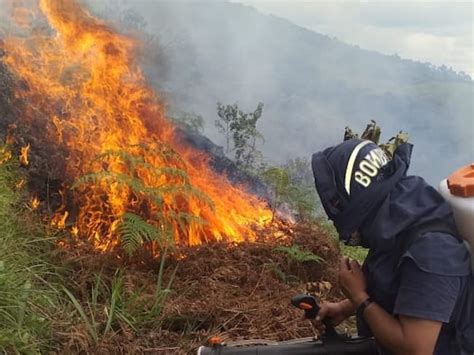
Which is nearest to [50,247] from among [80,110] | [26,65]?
[80,110]

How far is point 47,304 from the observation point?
3.36 meters

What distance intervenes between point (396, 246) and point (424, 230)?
0.12 meters

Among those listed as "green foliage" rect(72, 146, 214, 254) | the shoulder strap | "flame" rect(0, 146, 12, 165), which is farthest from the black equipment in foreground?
"flame" rect(0, 146, 12, 165)

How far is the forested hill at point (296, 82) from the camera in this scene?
32.6 feet

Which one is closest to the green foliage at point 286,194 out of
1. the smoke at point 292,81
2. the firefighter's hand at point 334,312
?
the smoke at point 292,81

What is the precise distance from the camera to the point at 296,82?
12.6 metres

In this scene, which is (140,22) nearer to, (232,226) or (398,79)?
(232,226)

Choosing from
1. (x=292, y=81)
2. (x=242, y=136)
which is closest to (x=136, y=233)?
(x=242, y=136)

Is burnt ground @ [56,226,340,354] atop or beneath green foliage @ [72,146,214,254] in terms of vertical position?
beneath

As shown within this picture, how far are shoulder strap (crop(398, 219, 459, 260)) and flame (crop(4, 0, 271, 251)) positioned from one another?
2682 mm

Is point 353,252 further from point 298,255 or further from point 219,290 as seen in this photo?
point 219,290

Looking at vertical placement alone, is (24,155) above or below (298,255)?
above

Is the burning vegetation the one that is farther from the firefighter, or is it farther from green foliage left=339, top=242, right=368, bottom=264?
the firefighter

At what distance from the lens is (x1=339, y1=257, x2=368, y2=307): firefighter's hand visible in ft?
6.93
